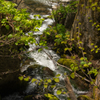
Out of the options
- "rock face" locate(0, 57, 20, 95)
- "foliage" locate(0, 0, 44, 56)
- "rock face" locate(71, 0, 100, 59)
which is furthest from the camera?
"rock face" locate(71, 0, 100, 59)

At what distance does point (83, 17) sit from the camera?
17.6 feet

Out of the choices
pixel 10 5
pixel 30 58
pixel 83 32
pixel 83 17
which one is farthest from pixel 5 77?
pixel 83 17

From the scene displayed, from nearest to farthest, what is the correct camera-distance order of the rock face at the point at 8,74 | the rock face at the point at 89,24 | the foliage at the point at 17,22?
the foliage at the point at 17,22 → the rock face at the point at 8,74 → the rock face at the point at 89,24

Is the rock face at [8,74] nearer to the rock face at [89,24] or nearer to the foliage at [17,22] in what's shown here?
the foliage at [17,22]

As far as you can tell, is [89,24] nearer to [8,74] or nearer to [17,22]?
[17,22]

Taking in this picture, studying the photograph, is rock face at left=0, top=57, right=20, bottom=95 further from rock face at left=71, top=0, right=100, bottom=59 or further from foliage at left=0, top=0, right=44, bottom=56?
rock face at left=71, top=0, right=100, bottom=59

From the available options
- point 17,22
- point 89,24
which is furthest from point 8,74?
point 89,24

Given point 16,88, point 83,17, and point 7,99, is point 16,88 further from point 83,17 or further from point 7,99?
point 83,17

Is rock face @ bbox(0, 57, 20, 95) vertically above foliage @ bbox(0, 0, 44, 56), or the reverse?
foliage @ bbox(0, 0, 44, 56)

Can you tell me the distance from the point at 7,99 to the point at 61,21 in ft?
26.3

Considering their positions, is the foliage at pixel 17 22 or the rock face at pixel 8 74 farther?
the rock face at pixel 8 74

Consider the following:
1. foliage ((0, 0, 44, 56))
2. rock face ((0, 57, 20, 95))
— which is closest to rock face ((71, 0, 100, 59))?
foliage ((0, 0, 44, 56))

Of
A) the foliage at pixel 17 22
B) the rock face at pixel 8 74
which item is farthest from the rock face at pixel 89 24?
the rock face at pixel 8 74

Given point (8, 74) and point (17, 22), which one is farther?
point (8, 74)
